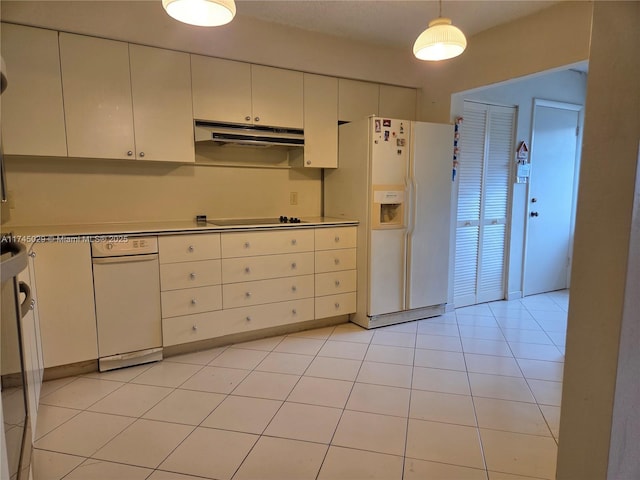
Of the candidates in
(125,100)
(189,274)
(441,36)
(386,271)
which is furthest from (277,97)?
(386,271)

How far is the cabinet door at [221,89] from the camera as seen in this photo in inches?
117

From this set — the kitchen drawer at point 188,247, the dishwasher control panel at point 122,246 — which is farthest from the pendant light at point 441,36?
the dishwasher control panel at point 122,246

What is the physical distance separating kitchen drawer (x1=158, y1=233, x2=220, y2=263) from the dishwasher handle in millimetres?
62

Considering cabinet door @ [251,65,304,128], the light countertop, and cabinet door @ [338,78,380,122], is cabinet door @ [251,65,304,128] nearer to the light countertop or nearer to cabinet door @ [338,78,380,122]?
cabinet door @ [338,78,380,122]

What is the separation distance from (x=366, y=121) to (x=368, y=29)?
80 cm

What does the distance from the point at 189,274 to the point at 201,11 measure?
1629mm

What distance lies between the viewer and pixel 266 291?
309 cm

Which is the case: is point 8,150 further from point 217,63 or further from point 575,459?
point 575,459

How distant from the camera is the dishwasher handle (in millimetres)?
2467

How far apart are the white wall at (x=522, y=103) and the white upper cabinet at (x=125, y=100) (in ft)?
9.51

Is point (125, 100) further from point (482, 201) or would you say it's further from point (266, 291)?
point (482, 201)

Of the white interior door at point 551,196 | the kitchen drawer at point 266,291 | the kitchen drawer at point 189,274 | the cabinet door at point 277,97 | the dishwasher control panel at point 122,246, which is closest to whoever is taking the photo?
the dishwasher control panel at point 122,246

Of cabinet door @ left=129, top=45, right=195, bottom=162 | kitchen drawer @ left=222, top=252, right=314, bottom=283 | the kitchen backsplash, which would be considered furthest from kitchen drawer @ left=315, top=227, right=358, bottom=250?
cabinet door @ left=129, top=45, right=195, bottom=162

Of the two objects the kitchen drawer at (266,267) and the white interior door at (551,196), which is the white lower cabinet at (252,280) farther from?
the white interior door at (551,196)
